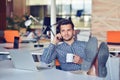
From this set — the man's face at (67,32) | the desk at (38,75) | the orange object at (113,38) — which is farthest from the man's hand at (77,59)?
the orange object at (113,38)

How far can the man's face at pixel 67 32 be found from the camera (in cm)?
334

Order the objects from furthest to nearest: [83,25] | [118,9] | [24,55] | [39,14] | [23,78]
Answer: [39,14] → [83,25] → [118,9] → [24,55] → [23,78]

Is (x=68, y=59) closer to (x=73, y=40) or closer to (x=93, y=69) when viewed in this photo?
(x=73, y=40)

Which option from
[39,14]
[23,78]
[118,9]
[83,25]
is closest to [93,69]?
[23,78]

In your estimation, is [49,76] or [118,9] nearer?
[49,76]

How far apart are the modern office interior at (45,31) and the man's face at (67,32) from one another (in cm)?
29

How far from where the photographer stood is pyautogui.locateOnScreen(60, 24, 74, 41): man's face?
10.9 ft

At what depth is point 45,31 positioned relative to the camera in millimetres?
4703

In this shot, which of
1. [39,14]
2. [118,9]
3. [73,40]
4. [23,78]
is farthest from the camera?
[39,14]

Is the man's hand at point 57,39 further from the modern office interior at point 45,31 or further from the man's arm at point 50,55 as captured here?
the modern office interior at point 45,31

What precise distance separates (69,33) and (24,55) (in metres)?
0.91

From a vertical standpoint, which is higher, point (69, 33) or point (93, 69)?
point (69, 33)

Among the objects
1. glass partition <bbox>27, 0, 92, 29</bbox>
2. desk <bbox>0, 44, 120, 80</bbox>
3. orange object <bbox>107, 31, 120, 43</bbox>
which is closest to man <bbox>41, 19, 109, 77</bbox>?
desk <bbox>0, 44, 120, 80</bbox>

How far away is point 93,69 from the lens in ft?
8.72
